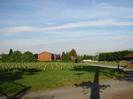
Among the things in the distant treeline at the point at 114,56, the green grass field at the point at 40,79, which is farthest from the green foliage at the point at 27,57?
the green grass field at the point at 40,79

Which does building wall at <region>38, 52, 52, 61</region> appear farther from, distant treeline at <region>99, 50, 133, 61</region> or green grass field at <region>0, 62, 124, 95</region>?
green grass field at <region>0, 62, 124, 95</region>

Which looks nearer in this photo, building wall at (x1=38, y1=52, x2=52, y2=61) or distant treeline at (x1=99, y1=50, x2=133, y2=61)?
distant treeline at (x1=99, y1=50, x2=133, y2=61)

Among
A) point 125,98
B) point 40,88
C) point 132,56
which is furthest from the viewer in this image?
point 132,56

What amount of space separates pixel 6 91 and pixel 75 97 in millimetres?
4853

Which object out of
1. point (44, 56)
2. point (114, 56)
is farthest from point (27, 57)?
point (44, 56)

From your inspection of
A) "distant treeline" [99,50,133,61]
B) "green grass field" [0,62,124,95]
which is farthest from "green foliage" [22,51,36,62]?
"green grass field" [0,62,124,95]

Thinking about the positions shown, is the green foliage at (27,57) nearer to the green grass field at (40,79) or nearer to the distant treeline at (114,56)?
the distant treeline at (114,56)

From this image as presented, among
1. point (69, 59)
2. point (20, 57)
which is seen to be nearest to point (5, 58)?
point (20, 57)

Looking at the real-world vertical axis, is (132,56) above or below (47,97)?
above

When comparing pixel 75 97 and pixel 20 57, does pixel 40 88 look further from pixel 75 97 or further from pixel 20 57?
pixel 20 57

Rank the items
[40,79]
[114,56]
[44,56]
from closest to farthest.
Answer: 1. [40,79]
2. [114,56]
3. [44,56]

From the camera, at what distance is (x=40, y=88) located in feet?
57.5

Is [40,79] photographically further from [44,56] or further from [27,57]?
[44,56]

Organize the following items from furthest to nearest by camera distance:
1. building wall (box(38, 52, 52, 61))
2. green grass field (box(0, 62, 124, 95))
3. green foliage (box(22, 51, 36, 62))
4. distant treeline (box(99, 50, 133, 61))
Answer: building wall (box(38, 52, 52, 61))
green foliage (box(22, 51, 36, 62))
distant treeline (box(99, 50, 133, 61))
green grass field (box(0, 62, 124, 95))
